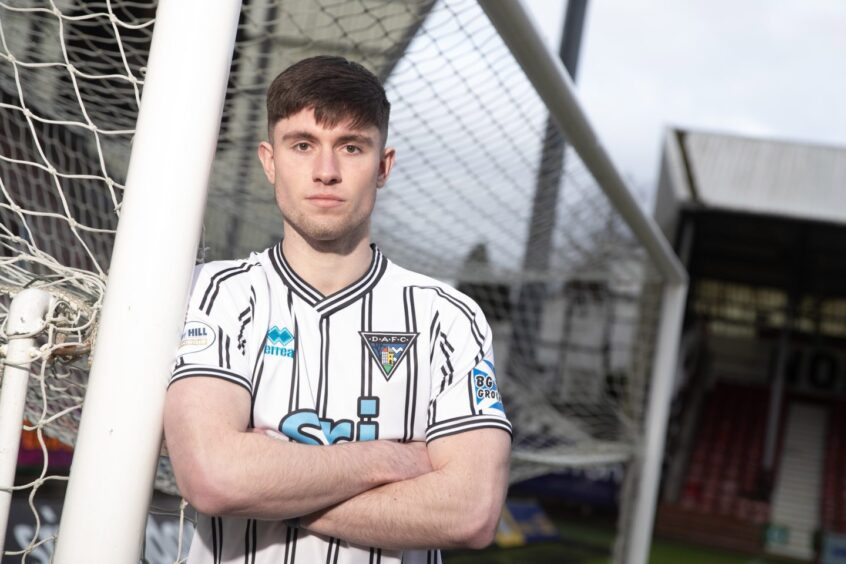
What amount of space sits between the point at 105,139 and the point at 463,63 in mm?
1467

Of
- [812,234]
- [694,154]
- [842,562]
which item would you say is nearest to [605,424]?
[842,562]

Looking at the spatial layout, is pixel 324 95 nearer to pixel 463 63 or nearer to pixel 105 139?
pixel 463 63

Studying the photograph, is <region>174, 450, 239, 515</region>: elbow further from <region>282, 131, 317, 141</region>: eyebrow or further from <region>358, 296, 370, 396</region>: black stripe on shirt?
<region>282, 131, 317, 141</region>: eyebrow

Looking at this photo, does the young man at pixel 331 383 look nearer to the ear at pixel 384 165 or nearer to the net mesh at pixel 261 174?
the ear at pixel 384 165

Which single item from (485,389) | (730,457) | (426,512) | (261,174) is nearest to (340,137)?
(485,389)

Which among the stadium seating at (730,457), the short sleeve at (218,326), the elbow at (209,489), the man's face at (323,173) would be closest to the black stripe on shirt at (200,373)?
the short sleeve at (218,326)

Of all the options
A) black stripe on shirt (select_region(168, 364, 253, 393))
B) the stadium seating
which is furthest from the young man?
the stadium seating

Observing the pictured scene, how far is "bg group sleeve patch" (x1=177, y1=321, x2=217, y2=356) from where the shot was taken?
134 centimetres

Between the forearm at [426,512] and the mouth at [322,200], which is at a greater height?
the mouth at [322,200]

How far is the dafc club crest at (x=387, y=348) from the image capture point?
4.72ft

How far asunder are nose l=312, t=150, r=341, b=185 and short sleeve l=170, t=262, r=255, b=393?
0.19m

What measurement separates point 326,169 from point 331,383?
289 millimetres

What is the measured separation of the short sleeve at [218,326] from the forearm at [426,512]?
8.1 inches

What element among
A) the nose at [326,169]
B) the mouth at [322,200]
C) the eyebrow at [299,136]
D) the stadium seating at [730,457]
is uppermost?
the eyebrow at [299,136]
